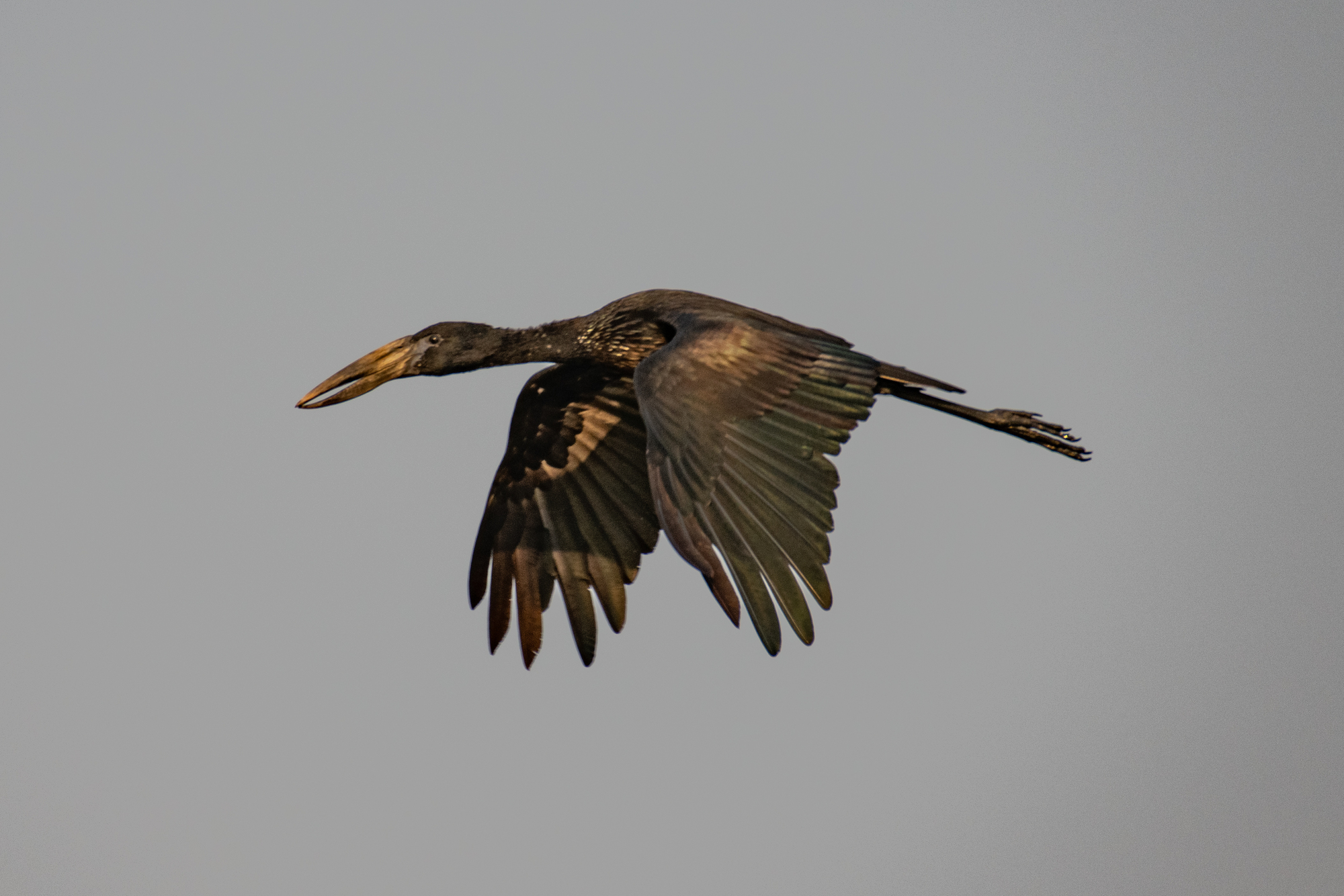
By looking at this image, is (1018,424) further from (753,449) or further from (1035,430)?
(753,449)

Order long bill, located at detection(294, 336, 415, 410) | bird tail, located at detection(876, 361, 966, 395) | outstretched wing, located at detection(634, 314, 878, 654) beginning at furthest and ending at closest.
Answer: long bill, located at detection(294, 336, 415, 410) → bird tail, located at detection(876, 361, 966, 395) → outstretched wing, located at detection(634, 314, 878, 654)

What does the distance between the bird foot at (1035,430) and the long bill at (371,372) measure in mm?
4110

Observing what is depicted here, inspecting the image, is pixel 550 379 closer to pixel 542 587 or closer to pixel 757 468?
pixel 542 587

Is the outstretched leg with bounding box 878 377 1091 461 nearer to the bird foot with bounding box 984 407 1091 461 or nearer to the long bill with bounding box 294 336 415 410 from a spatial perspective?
the bird foot with bounding box 984 407 1091 461

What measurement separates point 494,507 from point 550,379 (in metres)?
1.03

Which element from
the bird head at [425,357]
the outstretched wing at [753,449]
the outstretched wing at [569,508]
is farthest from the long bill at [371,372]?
the outstretched wing at [753,449]

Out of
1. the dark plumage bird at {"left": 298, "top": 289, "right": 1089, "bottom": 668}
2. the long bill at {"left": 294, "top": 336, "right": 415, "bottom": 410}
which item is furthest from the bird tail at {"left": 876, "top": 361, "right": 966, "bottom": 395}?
the long bill at {"left": 294, "top": 336, "right": 415, "bottom": 410}

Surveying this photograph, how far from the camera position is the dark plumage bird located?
837 cm

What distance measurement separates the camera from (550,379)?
12312 mm

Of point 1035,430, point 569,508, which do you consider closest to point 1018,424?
point 1035,430

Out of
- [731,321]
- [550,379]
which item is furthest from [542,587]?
[731,321]

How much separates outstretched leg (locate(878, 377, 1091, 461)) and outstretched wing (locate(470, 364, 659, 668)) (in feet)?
6.99

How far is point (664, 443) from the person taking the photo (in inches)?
348

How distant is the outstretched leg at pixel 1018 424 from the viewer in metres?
11.3
